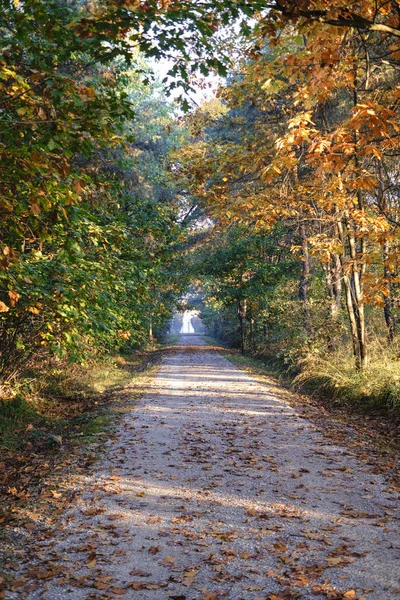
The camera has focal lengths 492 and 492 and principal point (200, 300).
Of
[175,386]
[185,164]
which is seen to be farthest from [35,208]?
[175,386]

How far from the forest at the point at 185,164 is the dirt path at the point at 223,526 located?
2.12m

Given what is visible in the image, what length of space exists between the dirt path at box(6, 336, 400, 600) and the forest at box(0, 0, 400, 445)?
212 centimetres

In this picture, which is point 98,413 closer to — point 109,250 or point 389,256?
point 109,250

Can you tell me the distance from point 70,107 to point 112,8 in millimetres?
1102

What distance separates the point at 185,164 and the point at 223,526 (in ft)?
22.1

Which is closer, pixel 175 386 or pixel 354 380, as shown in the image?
pixel 354 380

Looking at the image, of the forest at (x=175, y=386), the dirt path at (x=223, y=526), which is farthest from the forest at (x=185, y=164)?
the dirt path at (x=223, y=526)

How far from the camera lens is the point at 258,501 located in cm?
507

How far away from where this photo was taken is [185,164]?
9336 millimetres

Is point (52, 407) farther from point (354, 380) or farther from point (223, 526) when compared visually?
point (223, 526)

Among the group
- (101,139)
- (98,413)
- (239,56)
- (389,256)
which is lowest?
(98,413)

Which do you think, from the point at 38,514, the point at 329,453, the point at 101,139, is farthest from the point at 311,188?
the point at 38,514

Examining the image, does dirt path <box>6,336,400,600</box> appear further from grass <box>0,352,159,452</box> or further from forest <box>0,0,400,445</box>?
forest <box>0,0,400,445</box>

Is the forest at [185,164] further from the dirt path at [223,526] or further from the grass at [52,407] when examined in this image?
the dirt path at [223,526]
